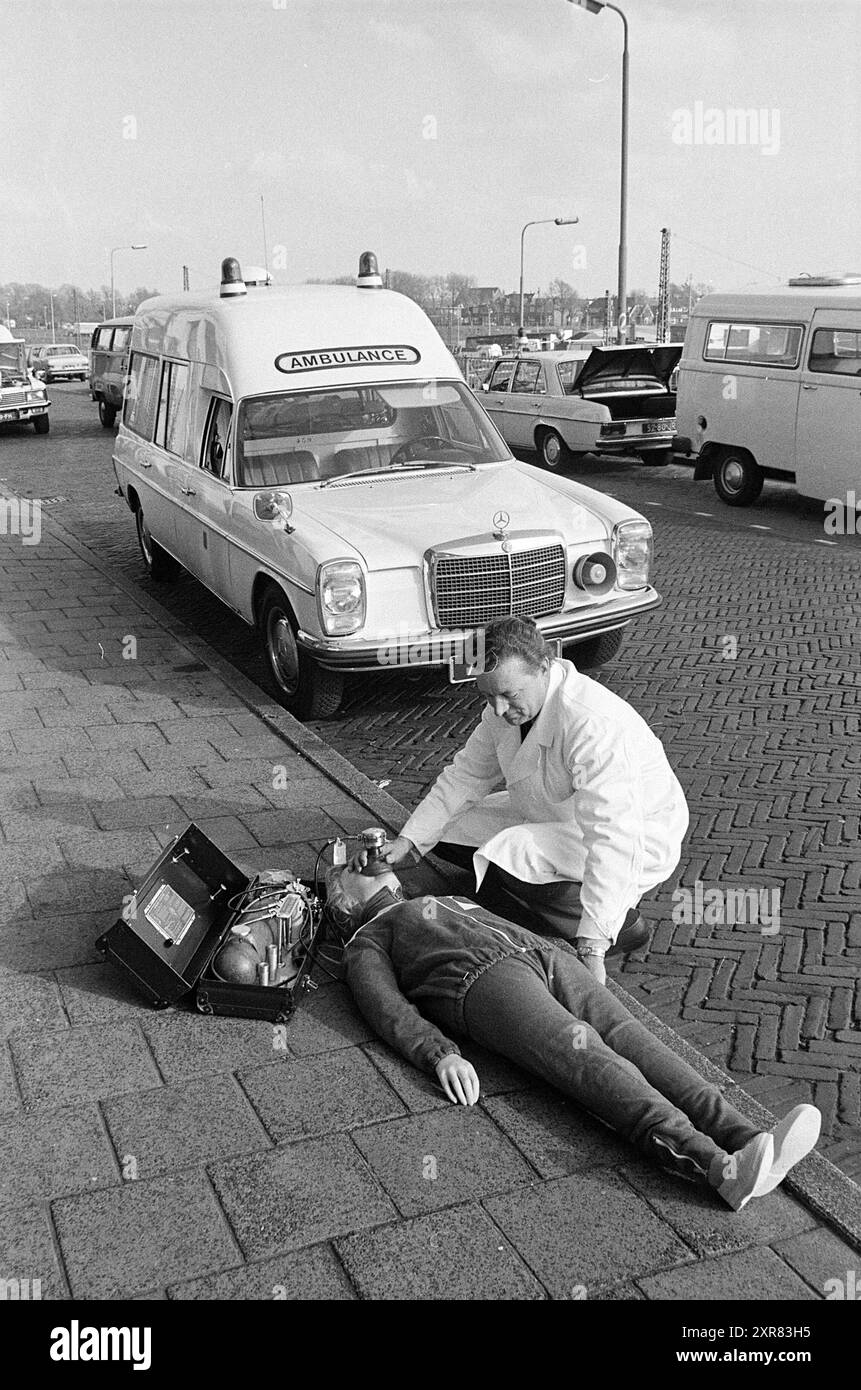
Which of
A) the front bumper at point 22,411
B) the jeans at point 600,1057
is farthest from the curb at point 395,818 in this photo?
the front bumper at point 22,411

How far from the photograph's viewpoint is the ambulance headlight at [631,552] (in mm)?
7770

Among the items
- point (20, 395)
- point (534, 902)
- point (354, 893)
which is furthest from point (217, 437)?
point (20, 395)

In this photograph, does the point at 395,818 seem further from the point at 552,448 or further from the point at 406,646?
the point at 552,448

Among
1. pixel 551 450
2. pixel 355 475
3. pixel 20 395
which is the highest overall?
pixel 20 395

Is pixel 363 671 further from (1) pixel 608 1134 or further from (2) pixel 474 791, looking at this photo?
(1) pixel 608 1134

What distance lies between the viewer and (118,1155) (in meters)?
3.62

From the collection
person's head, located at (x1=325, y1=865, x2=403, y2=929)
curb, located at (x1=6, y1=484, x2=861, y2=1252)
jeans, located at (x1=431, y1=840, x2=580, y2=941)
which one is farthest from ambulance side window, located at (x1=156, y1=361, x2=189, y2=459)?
jeans, located at (x1=431, y1=840, x2=580, y2=941)

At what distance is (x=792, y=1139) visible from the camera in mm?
3332

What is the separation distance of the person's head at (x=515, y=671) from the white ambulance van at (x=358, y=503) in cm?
265

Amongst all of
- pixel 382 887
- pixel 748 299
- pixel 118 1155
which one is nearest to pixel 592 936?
pixel 382 887

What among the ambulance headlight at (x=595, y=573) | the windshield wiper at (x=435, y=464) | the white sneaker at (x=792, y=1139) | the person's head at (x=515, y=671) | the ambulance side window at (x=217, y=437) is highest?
the ambulance side window at (x=217, y=437)

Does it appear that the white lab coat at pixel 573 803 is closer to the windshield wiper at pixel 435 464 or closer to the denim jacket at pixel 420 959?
the denim jacket at pixel 420 959

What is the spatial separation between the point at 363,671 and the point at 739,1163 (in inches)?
166

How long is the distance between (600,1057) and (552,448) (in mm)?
15888
